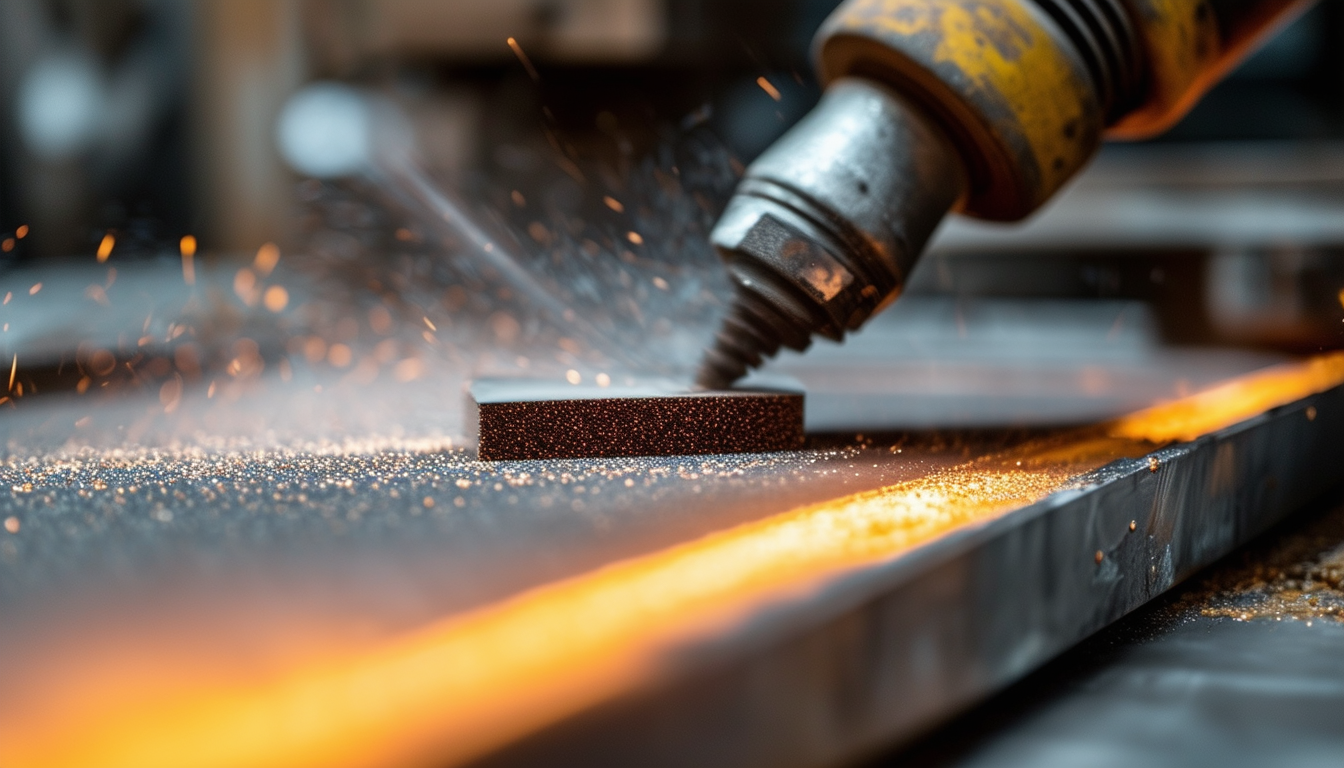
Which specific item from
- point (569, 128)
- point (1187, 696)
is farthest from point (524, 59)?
point (1187, 696)

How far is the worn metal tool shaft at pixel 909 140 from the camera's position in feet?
2.38

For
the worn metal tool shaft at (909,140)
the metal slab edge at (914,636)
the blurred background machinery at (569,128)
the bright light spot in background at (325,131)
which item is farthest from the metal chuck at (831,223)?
the bright light spot in background at (325,131)

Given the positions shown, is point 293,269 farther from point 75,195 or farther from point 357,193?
point 75,195

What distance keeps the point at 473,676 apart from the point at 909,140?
0.54m

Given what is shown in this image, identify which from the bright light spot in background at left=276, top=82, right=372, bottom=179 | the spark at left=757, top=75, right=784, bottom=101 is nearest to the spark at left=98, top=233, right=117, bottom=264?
the bright light spot in background at left=276, top=82, right=372, bottom=179

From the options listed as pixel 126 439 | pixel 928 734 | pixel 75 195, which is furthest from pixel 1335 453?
pixel 75 195

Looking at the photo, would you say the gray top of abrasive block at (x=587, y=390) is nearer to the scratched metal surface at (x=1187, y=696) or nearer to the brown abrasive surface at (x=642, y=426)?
the brown abrasive surface at (x=642, y=426)

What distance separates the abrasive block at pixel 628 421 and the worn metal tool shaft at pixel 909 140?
55mm

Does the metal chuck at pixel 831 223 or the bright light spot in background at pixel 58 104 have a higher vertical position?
the bright light spot in background at pixel 58 104

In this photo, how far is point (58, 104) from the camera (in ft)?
6.68

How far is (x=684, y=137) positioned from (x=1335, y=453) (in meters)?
1.40

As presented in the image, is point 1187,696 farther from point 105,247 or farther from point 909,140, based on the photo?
point 105,247

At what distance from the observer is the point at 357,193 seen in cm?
188

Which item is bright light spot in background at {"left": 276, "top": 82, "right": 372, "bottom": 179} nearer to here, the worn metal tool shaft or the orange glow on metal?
the worn metal tool shaft
